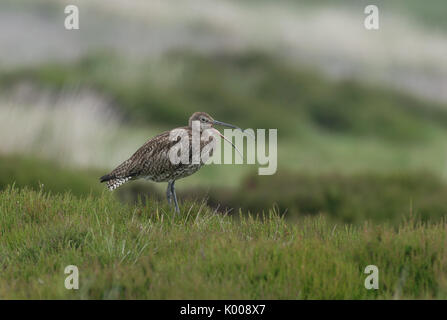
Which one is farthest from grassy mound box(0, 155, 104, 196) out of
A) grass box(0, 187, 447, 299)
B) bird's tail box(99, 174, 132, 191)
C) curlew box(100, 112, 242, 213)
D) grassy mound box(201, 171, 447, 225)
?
grass box(0, 187, 447, 299)

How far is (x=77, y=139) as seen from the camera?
1597 centimetres

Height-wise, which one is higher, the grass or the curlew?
the curlew

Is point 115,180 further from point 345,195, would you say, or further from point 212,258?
point 345,195

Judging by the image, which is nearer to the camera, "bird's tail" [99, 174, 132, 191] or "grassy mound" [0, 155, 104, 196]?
"bird's tail" [99, 174, 132, 191]

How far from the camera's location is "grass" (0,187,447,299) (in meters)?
5.61

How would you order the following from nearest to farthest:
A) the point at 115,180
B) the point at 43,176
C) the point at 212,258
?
the point at 212,258, the point at 115,180, the point at 43,176

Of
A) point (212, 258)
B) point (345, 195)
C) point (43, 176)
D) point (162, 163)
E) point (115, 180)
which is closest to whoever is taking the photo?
point (212, 258)

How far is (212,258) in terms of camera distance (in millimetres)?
5938

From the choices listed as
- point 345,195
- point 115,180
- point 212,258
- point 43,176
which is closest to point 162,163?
point 115,180

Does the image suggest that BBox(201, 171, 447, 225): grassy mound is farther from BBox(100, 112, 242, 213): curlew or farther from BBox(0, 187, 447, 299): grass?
BBox(0, 187, 447, 299): grass

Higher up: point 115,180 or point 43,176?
point 43,176

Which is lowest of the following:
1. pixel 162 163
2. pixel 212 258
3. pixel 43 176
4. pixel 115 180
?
pixel 212 258

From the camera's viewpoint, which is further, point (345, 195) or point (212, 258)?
point (345, 195)

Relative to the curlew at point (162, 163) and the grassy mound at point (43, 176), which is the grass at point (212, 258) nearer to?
the curlew at point (162, 163)
